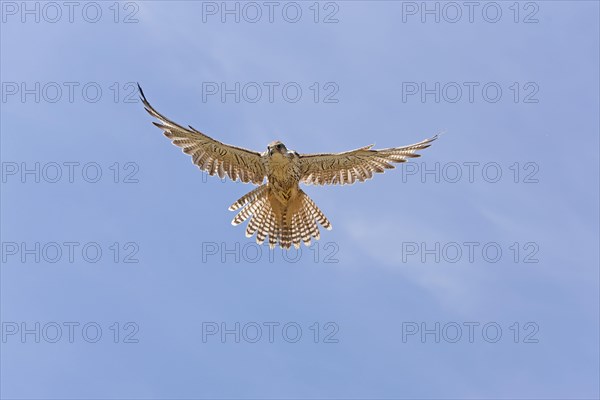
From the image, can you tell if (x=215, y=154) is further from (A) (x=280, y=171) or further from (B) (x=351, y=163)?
(B) (x=351, y=163)

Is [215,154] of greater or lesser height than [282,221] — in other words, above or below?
above

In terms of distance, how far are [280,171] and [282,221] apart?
1.50 m

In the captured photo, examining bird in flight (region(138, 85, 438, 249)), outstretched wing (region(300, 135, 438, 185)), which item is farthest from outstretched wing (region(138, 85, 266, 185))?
outstretched wing (region(300, 135, 438, 185))

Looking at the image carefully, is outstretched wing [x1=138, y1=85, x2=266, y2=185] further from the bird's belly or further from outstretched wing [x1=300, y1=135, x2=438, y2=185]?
outstretched wing [x1=300, y1=135, x2=438, y2=185]

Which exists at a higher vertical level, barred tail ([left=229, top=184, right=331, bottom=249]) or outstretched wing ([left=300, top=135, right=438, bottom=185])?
outstretched wing ([left=300, top=135, right=438, bottom=185])

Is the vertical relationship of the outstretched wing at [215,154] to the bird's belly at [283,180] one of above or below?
above

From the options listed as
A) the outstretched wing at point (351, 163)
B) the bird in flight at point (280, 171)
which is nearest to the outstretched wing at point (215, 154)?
the bird in flight at point (280, 171)

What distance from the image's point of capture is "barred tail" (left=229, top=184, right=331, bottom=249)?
86.7 ft

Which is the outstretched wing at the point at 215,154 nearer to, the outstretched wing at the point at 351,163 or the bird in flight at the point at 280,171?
the bird in flight at the point at 280,171

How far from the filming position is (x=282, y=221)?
26.5 meters

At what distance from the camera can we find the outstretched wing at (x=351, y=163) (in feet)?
84.4

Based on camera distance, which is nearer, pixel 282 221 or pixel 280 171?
pixel 280 171

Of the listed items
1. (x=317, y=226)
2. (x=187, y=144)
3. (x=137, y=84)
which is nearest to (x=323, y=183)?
(x=317, y=226)

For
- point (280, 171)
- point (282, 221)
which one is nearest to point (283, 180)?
point (280, 171)
